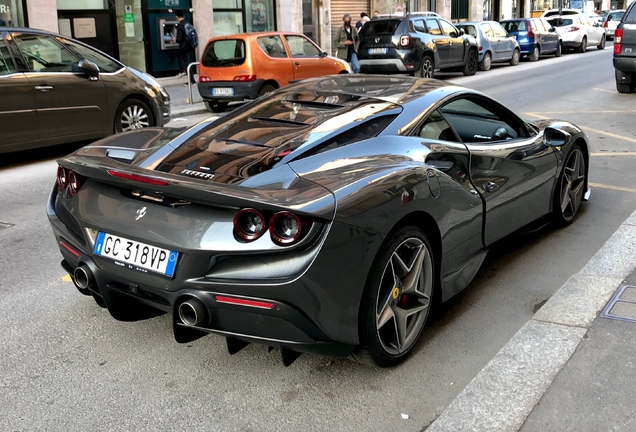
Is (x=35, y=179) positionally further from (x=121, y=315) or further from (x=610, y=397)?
(x=610, y=397)

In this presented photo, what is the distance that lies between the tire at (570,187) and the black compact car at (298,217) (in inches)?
42.4

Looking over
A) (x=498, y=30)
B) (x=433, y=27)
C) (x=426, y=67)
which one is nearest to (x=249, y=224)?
(x=426, y=67)

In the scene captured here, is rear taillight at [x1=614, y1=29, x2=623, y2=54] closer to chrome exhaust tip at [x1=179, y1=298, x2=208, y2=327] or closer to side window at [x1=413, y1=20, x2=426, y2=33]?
side window at [x1=413, y1=20, x2=426, y2=33]

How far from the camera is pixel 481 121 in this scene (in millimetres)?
5062

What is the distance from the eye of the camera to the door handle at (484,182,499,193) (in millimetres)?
4391

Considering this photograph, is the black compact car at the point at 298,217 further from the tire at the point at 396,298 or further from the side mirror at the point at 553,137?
the side mirror at the point at 553,137

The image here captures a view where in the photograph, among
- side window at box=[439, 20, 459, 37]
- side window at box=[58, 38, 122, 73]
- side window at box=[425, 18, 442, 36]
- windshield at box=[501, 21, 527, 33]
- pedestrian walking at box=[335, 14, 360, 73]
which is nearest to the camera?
side window at box=[58, 38, 122, 73]

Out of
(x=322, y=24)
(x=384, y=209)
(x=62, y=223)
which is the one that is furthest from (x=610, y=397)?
(x=322, y=24)

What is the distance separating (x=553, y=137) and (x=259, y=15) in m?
19.5

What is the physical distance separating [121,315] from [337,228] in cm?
120

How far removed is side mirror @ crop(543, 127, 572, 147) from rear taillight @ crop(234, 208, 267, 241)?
9.40 feet

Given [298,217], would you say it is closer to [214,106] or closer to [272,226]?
[272,226]

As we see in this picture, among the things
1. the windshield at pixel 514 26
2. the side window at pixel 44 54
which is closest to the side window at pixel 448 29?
the windshield at pixel 514 26

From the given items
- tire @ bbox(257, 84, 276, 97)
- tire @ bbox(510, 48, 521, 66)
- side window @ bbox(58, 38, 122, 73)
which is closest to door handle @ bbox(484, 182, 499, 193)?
side window @ bbox(58, 38, 122, 73)
